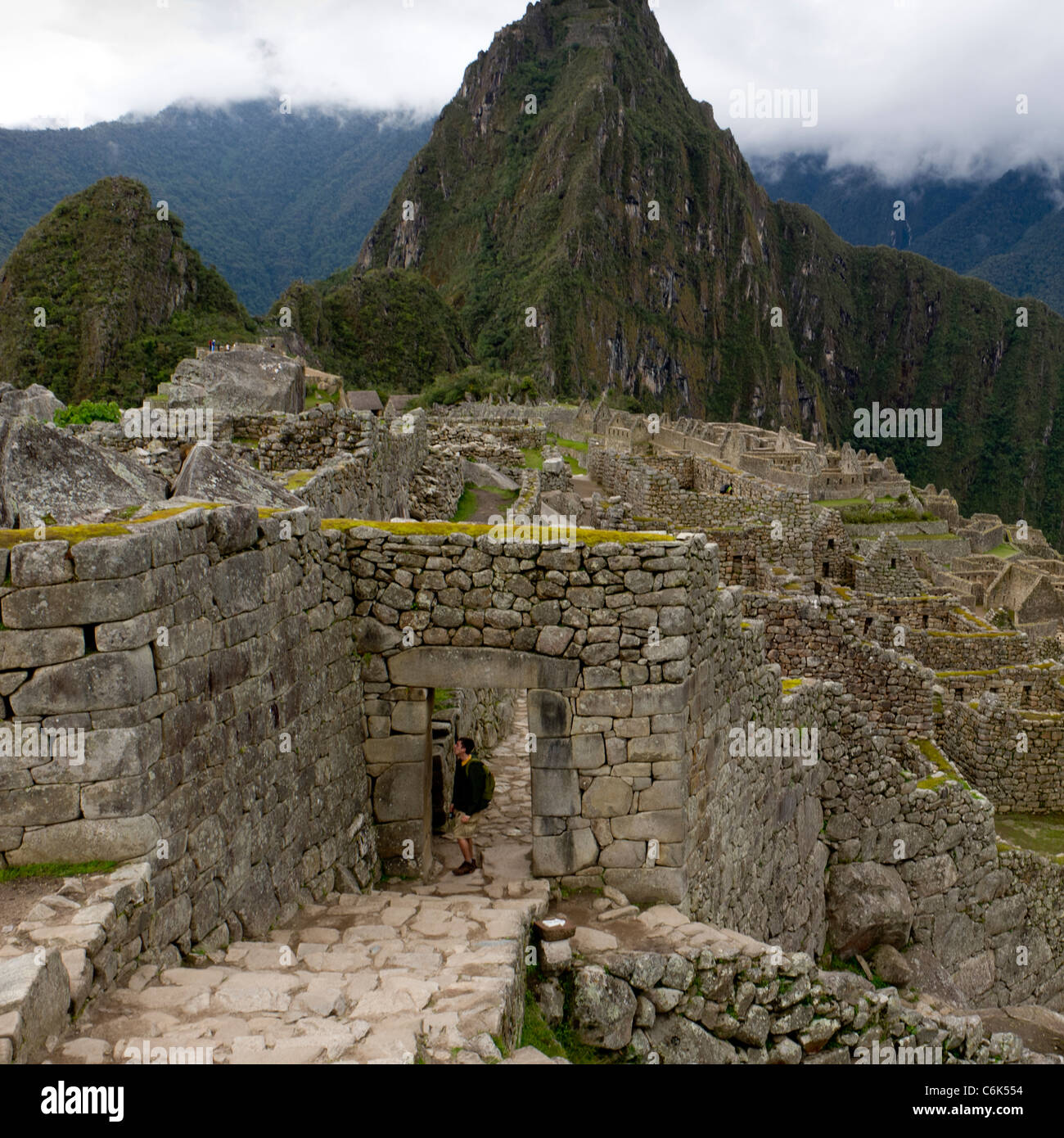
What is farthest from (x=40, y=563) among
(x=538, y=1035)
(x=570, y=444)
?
(x=570, y=444)

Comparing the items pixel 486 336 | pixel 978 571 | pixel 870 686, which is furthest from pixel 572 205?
pixel 870 686

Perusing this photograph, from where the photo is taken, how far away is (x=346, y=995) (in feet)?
13.7

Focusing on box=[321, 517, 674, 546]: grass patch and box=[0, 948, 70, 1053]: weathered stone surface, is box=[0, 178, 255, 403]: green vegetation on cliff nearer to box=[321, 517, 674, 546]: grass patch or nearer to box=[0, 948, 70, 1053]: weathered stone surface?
box=[321, 517, 674, 546]: grass patch

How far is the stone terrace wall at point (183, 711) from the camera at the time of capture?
392 cm

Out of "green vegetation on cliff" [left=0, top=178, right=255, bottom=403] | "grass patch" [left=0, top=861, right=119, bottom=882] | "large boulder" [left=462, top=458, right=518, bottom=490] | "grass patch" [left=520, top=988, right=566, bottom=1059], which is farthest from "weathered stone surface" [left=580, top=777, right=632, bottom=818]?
"green vegetation on cliff" [left=0, top=178, right=255, bottom=403]

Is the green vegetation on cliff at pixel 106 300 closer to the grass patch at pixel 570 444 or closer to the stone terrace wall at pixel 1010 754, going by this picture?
the grass patch at pixel 570 444

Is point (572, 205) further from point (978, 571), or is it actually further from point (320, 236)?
point (978, 571)

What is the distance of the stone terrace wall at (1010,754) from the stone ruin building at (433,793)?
187 cm

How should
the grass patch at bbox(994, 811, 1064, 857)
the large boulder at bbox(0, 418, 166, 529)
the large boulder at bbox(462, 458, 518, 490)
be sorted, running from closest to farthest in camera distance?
the large boulder at bbox(0, 418, 166, 529)
the grass patch at bbox(994, 811, 1064, 857)
the large boulder at bbox(462, 458, 518, 490)

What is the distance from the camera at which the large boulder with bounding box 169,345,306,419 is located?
1516 cm

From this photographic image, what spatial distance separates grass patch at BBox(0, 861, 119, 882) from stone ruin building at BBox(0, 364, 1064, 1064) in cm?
3

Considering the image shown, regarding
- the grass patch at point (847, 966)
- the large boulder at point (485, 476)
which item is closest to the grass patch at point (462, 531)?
the grass patch at point (847, 966)
